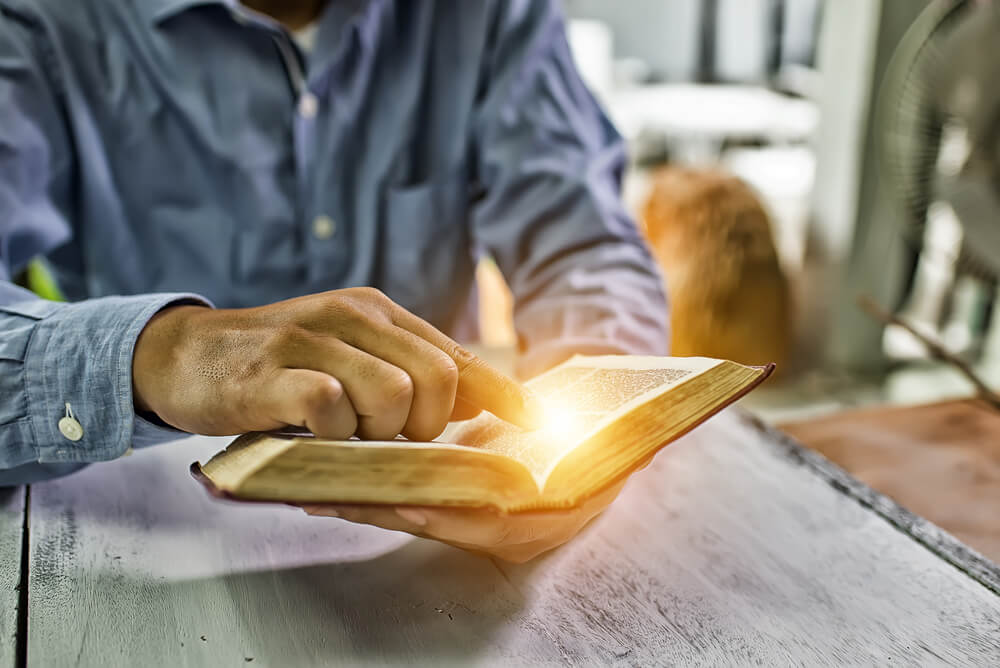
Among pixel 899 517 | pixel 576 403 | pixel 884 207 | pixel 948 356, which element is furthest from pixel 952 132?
pixel 576 403

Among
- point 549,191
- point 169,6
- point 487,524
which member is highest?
point 169,6

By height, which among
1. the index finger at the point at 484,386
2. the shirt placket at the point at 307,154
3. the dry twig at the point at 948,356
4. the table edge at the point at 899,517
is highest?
the shirt placket at the point at 307,154

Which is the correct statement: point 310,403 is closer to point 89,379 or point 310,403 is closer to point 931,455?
point 89,379

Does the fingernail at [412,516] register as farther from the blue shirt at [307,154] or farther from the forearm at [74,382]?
the blue shirt at [307,154]

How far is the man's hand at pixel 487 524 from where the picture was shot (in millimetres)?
395

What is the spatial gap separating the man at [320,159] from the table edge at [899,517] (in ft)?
0.51

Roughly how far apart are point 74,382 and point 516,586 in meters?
0.32

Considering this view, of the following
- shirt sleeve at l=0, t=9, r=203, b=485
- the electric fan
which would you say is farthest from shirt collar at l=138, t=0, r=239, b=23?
the electric fan

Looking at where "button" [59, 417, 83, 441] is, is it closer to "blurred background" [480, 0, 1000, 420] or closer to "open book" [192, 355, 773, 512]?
"open book" [192, 355, 773, 512]

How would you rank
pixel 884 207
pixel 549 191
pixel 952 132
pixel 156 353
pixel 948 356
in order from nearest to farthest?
pixel 156 353, pixel 948 356, pixel 549 191, pixel 952 132, pixel 884 207

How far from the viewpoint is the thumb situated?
42cm

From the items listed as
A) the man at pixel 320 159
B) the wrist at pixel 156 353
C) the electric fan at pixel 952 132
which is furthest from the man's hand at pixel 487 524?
the electric fan at pixel 952 132

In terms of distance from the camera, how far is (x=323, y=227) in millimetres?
977

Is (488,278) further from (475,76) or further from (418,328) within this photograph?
(418,328)
